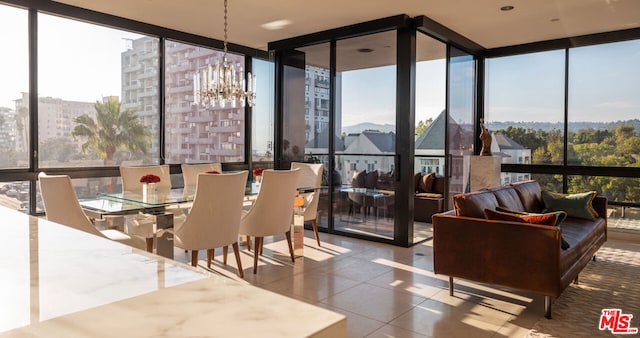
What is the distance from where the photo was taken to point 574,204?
4.70 m

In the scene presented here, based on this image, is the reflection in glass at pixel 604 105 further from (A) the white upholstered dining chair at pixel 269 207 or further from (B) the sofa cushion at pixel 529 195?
(A) the white upholstered dining chair at pixel 269 207

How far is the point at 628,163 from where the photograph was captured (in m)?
5.96

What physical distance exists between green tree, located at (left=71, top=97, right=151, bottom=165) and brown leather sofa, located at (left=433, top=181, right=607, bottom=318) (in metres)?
3.89

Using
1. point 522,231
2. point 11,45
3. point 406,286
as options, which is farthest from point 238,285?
point 11,45

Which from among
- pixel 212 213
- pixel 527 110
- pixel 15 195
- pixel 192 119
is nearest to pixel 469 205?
pixel 212 213

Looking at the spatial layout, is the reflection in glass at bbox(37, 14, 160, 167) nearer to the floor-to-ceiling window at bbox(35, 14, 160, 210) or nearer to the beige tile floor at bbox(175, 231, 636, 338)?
the floor-to-ceiling window at bbox(35, 14, 160, 210)

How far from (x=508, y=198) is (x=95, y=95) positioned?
4606 millimetres

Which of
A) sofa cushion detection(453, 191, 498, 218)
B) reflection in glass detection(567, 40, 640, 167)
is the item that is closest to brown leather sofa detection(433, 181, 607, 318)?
sofa cushion detection(453, 191, 498, 218)

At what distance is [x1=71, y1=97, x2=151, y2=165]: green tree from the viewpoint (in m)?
5.23

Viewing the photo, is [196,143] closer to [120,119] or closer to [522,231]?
[120,119]

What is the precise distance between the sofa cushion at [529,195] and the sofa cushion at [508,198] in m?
0.12

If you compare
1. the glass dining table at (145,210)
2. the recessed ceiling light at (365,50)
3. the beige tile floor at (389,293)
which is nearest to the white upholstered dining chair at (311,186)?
the beige tile floor at (389,293)

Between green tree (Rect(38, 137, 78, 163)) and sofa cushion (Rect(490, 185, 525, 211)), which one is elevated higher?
green tree (Rect(38, 137, 78, 163))

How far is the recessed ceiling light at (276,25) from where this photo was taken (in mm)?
5605
